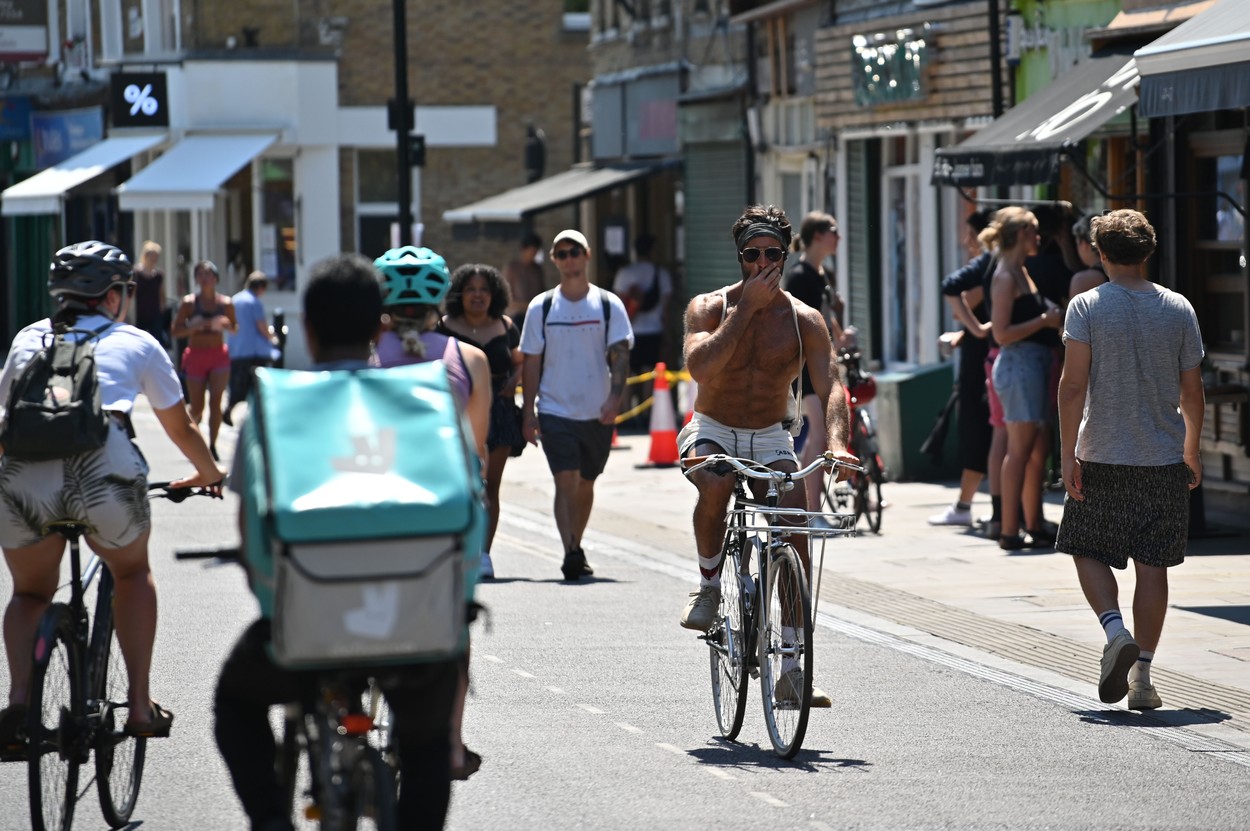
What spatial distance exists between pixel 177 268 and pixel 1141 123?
81.5 feet

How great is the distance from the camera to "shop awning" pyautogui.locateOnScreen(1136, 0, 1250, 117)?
1088 cm

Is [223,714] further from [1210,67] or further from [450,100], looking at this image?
[450,100]

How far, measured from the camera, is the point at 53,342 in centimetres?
631

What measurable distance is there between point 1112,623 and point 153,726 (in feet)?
12.3

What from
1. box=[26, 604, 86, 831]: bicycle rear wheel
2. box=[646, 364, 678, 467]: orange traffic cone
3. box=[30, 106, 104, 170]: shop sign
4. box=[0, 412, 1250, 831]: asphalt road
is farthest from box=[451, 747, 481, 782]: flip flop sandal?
box=[30, 106, 104, 170]: shop sign

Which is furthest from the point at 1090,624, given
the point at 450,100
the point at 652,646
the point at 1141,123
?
the point at 450,100

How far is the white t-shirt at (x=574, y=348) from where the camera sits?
1230 centimetres

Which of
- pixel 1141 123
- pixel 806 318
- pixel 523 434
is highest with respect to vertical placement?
pixel 1141 123

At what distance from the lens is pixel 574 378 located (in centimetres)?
1230

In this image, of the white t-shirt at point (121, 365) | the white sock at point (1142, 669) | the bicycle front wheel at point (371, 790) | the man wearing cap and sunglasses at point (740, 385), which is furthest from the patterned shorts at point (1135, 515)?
the bicycle front wheel at point (371, 790)

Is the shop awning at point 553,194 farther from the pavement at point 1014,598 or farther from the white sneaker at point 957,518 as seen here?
the white sneaker at point 957,518

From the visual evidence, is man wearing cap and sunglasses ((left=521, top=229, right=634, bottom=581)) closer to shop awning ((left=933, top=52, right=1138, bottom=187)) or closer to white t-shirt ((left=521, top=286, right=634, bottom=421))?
white t-shirt ((left=521, top=286, right=634, bottom=421))

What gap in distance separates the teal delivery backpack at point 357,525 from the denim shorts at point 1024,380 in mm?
8439

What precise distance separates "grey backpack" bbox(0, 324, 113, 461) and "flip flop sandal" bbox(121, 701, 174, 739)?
33.5 inches
